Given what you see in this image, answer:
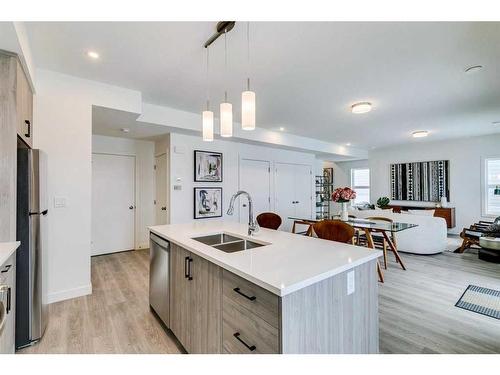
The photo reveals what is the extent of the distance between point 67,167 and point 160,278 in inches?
64.8

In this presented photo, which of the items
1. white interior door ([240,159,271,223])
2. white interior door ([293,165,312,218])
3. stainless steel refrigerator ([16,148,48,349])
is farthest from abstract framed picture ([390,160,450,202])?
→ stainless steel refrigerator ([16,148,48,349])

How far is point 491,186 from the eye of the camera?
19.5ft

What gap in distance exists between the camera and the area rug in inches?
94.9

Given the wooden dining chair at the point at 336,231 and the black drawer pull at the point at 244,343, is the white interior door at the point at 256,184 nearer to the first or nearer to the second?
the wooden dining chair at the point at 336,231

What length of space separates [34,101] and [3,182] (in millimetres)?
1244

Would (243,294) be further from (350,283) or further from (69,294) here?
(69,294)

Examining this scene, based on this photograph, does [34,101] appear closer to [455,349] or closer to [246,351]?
[246,351]

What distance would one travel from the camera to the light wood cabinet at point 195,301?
145 cm

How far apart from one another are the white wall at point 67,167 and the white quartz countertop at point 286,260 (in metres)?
1.47

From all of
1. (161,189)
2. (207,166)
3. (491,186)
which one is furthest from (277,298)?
(491,186)

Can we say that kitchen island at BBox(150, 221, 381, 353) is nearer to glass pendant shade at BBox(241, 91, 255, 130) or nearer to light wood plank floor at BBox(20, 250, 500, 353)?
light wood plank floor at BBox(20, 250, 500, 353)

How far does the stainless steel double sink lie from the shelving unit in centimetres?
605

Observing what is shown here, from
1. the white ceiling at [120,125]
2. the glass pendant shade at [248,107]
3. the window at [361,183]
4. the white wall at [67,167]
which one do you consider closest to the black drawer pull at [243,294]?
the glass pendant shade at [248,107]
